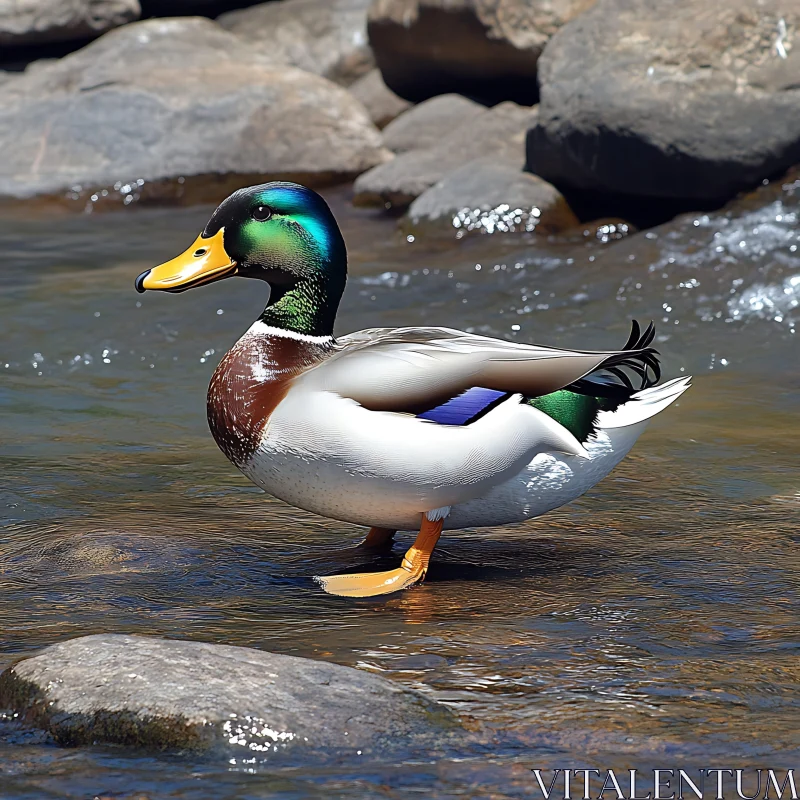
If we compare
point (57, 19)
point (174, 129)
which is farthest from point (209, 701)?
point (57, 19)

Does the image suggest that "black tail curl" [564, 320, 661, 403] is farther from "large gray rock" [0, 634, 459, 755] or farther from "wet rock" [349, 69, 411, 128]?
"wet rock" [349, 69, 411, 128]

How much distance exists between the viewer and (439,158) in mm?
11078

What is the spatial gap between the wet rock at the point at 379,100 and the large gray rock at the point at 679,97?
390 centimetres

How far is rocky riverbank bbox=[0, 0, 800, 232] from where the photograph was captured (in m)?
8.97

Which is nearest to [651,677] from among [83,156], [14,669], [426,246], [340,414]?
[340,414]

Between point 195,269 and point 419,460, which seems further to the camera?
point 195,269

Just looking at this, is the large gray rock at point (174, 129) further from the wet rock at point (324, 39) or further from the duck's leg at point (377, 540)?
the duck's leg at point (377, 540)

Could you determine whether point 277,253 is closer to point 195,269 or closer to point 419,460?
point 195,269

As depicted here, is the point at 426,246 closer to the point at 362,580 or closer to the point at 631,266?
the point at 631,266

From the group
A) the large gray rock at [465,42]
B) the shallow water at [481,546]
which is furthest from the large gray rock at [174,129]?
the shallow water at [481,546]

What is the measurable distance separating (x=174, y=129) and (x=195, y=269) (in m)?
7.87

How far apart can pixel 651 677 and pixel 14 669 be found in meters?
1.43

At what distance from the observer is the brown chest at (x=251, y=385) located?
3.85 metres

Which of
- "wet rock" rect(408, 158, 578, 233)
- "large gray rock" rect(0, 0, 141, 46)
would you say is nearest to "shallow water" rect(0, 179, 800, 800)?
"wet rock" rect(408, 158, 578, 233)
